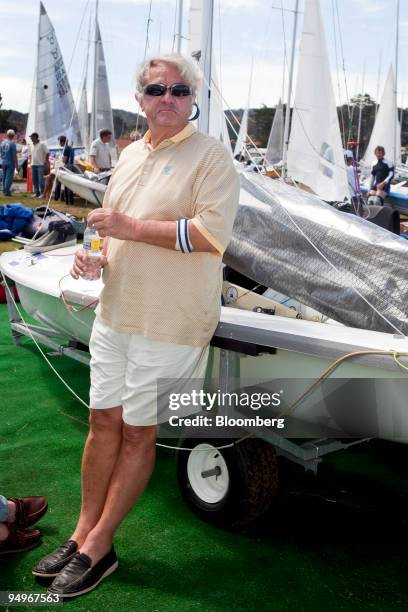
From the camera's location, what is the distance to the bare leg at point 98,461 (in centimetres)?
249

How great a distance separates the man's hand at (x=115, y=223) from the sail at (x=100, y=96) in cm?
2089

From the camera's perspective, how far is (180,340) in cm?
234

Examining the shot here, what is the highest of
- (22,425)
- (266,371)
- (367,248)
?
(367,248)

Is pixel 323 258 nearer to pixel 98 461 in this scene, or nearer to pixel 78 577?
pixel 98 461

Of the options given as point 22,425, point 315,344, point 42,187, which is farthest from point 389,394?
point 42,187

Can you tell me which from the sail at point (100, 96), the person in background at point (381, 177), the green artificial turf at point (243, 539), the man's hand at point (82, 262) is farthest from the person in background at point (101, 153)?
the man's hand at point (82, 262)

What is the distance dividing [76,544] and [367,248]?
1.70m

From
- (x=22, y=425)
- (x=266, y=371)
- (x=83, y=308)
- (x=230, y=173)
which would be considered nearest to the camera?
(x=230, y=173)

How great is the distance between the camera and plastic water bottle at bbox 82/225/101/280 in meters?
2.44

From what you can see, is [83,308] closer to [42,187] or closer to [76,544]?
[76,544]

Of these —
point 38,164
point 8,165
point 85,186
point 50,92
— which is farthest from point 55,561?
point 50,92

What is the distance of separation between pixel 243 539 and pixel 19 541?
91 cm

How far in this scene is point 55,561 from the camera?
2.48m

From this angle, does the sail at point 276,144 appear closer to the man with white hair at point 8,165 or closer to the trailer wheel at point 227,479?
the man with white hair at point 8,165
